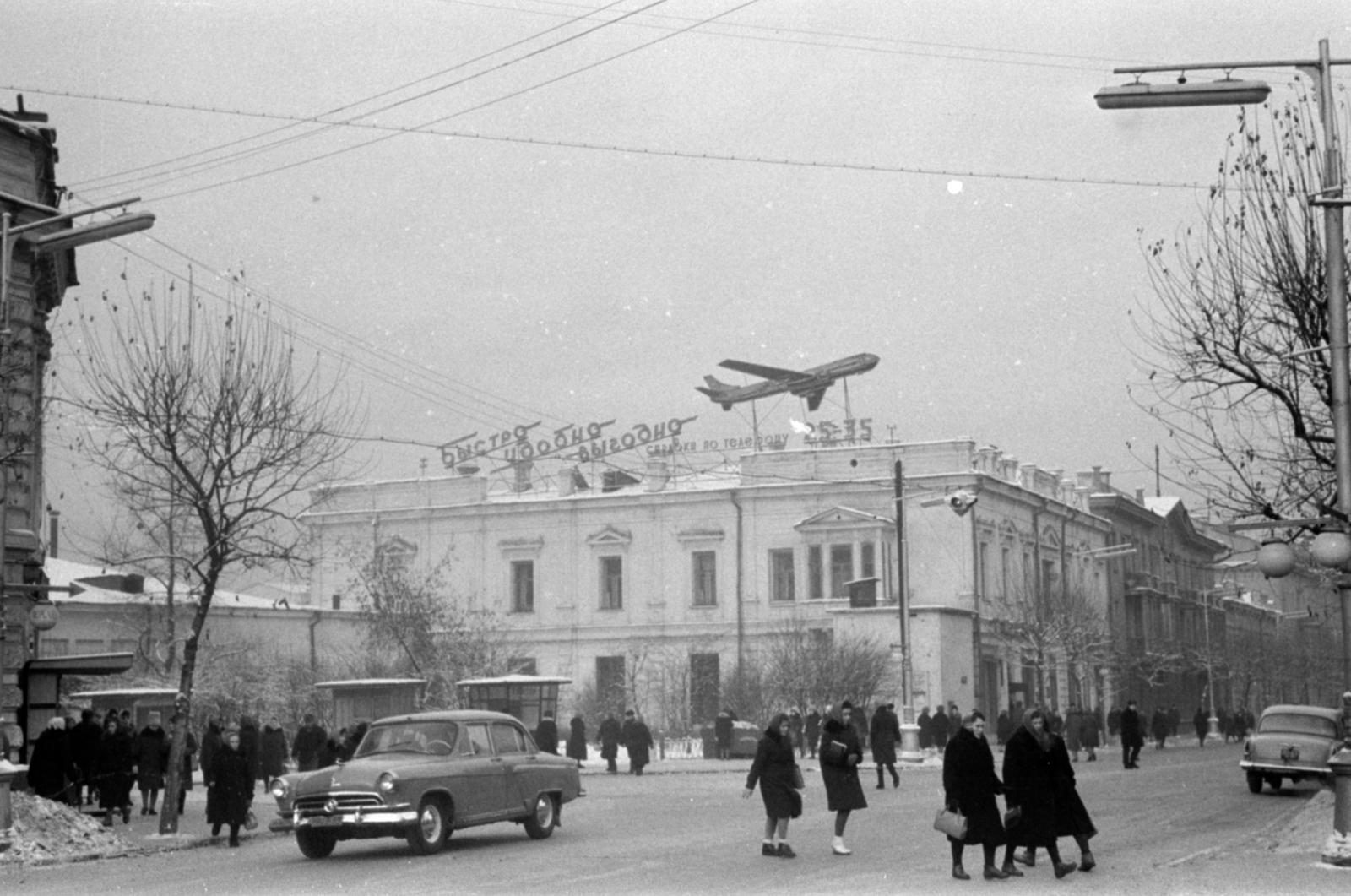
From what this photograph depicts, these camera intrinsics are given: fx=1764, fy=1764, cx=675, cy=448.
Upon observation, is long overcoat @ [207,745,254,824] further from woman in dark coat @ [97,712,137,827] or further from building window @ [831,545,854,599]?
building window @ [831,545,854,599]

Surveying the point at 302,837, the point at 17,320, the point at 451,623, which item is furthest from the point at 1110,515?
the point at 302,837

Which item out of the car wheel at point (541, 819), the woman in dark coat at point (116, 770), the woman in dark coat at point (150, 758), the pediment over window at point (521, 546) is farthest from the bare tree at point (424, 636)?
the car wheel at point (541, 819)

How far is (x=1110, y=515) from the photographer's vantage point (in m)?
84.6

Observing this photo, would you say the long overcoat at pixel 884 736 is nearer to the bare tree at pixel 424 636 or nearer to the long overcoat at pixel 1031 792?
the long overcoat at pixel 1031 792

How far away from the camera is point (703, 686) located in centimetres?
6544

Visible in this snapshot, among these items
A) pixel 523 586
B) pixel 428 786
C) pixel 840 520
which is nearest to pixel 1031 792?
pixel 428 786

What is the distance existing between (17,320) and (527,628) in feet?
140

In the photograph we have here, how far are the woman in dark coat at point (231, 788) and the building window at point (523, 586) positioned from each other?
4890cm

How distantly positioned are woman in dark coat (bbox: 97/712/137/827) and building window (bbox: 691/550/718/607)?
43.2m

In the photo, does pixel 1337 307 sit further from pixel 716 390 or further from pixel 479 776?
pixel 716 390

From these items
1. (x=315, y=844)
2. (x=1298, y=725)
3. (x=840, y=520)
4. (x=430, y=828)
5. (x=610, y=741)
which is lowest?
(x=315, y=844)

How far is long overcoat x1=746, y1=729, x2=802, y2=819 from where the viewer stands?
61.4 ft

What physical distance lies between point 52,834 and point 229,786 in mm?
2398

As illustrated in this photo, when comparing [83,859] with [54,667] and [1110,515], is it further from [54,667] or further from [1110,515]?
[1110,515]
